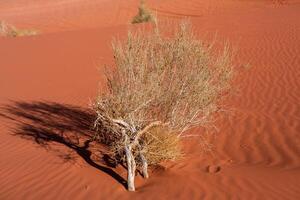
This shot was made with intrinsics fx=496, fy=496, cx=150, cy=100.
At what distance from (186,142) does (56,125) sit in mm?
2510

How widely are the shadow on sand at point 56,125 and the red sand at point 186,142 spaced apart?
0.9 inches

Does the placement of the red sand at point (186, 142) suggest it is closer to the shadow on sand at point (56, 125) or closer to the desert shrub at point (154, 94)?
the shadow on sand at point (56, 125)

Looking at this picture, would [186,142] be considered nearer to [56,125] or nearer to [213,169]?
[213,169]

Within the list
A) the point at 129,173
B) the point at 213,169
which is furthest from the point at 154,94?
the point at 213,169

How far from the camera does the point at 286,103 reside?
33.1 ft

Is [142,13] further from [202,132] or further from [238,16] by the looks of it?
[202,132]

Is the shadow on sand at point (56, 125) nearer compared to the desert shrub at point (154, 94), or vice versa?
the desert shrub at point (154, 94)

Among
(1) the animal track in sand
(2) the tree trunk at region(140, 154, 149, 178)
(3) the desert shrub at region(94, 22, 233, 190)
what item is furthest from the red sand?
(3) the desert shrub at region(94, 22, 233, 190)

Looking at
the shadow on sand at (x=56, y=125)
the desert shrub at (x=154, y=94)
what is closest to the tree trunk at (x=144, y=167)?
the desert shrub at (x=154, y=94)

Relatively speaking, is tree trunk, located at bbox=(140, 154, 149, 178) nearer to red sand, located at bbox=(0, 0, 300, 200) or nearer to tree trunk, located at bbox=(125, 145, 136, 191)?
red sand, located at bbox=(0, 0, 300, 200)

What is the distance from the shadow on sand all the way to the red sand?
0.02 m

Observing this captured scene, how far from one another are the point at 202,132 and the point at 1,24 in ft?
59.4

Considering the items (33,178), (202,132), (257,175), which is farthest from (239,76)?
(33,178)

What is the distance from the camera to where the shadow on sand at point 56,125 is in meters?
7.70
